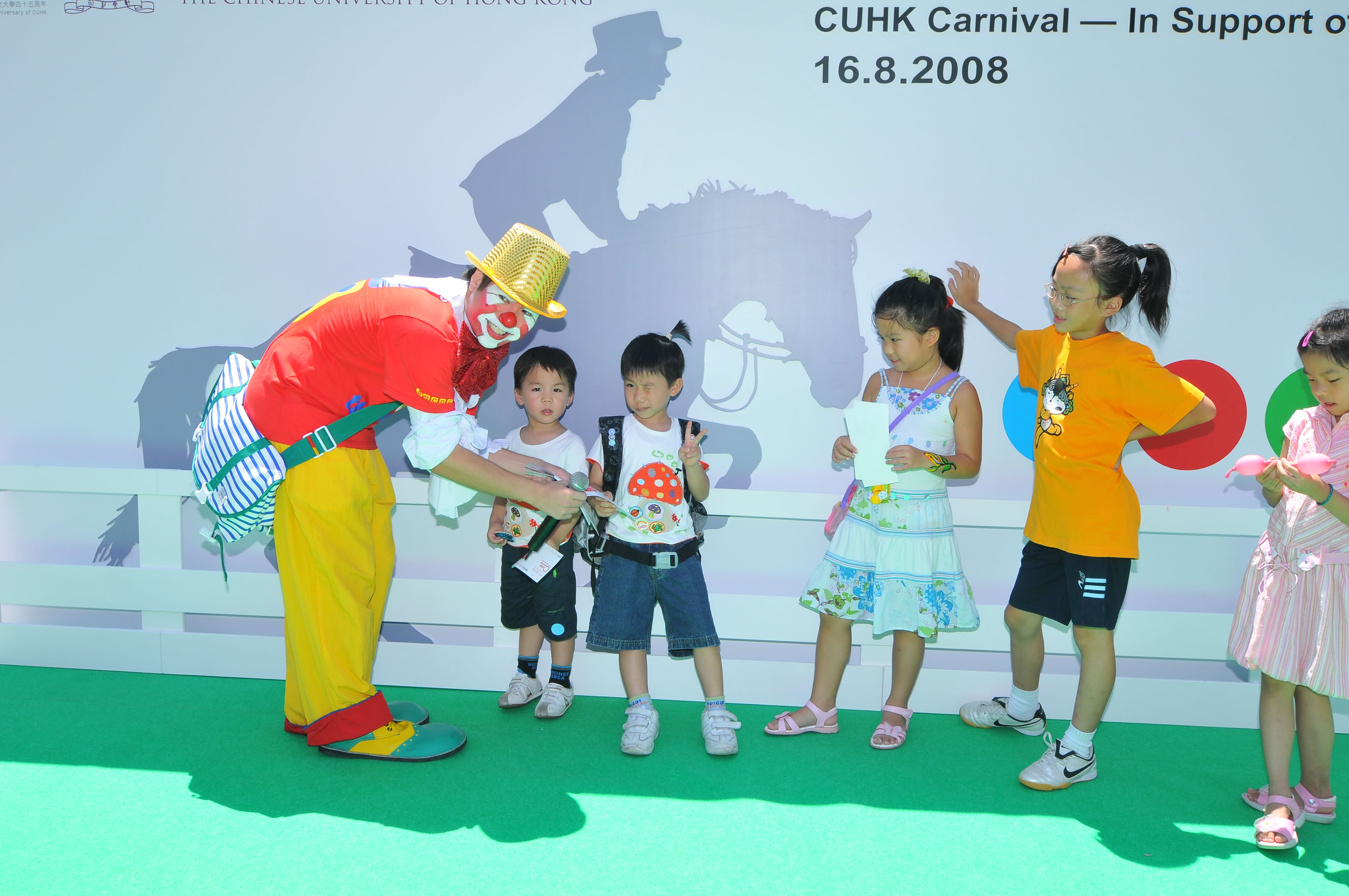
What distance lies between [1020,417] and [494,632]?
2.35 meters

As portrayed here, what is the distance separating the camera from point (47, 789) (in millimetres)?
2857

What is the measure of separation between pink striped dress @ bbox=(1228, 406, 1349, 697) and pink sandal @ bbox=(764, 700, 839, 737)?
53.9 inches

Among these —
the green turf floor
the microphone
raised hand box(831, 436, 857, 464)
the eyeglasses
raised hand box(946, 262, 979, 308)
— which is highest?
raised hand box(946, 262, 979, 308)

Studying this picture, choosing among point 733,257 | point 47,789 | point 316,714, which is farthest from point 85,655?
point 733,257

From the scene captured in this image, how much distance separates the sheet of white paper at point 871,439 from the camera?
3.13 meters

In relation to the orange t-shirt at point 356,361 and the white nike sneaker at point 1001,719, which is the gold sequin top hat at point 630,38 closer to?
the orange t-shirt at point 356,361

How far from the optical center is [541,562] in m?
3.52

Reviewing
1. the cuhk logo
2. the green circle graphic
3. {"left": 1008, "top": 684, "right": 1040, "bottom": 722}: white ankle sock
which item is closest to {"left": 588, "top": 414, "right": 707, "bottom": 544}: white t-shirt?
{"left": 1008, "top": 684, "right": 1040, "bottom": 722}: white ankle sock

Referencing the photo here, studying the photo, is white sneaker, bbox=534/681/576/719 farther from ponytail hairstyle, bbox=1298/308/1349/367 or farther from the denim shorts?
ponytail hairstyle, bbox=1298/308/1349/367

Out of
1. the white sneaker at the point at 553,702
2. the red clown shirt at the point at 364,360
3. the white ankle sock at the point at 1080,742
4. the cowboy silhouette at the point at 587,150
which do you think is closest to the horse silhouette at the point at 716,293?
the cowboy silhouette at the point at 587,150

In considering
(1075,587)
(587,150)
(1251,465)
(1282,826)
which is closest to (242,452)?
(587,150)

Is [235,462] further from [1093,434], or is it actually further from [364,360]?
[1093,434]

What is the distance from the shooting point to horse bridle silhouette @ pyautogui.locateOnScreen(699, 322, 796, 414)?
145 inches

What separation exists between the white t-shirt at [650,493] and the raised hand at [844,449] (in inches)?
19.6
